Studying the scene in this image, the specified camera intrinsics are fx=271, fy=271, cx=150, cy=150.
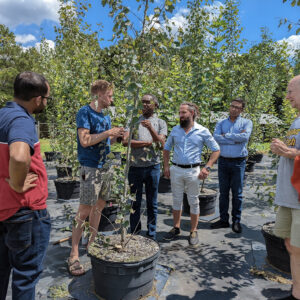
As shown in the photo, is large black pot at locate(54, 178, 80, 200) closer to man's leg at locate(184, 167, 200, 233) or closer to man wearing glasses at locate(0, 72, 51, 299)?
man's leg at locate(184, 167, 200, 233)

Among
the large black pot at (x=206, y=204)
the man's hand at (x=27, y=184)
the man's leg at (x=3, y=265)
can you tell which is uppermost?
the man's hand at (x=27, y=184)

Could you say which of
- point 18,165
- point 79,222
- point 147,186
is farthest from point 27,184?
point 147,186

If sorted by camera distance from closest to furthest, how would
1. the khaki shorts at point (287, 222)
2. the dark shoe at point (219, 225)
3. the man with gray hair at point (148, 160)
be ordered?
the khaki shorts at point (287, 222) → the man with gray hair at point (148, 160) → the dark shoe at point (219, 225)

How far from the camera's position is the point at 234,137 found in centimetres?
414

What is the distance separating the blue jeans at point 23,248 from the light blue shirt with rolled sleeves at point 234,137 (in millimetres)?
3040

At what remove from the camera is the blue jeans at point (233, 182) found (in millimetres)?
4215

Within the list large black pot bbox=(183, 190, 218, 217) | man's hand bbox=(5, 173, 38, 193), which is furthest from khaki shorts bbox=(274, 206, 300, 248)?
large black pot bbox=(183, 190, 218, 217)

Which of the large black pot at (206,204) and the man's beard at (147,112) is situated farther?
the large black pot at (206,204)

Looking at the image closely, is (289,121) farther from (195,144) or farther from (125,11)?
(125,11)

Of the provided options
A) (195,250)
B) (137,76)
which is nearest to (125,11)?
(137,76)

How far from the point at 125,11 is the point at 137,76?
0.60 metres

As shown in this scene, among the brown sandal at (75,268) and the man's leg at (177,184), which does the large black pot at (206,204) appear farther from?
the brown sandal at (75,268)

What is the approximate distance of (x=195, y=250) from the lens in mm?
3684

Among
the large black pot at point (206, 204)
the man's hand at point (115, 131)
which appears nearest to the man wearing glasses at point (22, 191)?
the man's hand at point (115, 131)
